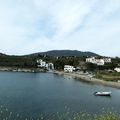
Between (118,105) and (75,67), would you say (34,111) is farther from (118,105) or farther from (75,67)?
(75,67)

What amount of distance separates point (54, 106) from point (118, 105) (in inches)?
536

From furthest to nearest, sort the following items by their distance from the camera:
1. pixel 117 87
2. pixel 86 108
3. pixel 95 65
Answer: pixel 95 65 → pixel 117 87 → pixel 86 108

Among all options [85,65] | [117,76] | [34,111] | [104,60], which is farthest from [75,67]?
[34,111]

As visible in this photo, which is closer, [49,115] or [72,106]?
[49,115]

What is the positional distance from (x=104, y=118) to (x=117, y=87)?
273ft

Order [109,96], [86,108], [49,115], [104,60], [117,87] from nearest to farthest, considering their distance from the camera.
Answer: [49,115] < [86,108] < [109,96] < [117,87] < [104,60]

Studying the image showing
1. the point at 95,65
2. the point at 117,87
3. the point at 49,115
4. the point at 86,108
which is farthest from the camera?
the point at 95,65

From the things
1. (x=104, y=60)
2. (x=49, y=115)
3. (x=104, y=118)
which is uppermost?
(x=104, y=60)

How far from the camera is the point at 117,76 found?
12006cm

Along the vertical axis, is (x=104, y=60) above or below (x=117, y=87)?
above

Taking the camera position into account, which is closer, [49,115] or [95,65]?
[49,115]

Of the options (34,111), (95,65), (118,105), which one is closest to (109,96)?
(118,105)

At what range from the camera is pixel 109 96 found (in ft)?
248

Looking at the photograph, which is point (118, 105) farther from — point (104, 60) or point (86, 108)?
point (104, 60)
